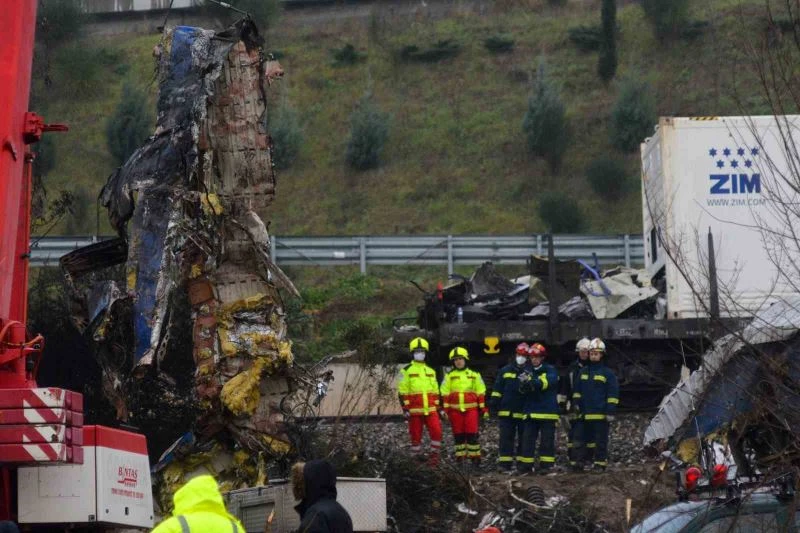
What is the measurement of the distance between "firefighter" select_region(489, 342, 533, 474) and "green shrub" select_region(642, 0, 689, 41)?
34024 millimetres

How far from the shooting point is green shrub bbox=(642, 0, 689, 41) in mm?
48156

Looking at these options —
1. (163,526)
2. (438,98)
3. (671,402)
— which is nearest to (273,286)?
(671,402)

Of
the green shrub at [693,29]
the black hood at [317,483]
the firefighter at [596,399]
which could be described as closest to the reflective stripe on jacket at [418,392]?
the firefighter at [596,399]

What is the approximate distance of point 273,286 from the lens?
489 inches

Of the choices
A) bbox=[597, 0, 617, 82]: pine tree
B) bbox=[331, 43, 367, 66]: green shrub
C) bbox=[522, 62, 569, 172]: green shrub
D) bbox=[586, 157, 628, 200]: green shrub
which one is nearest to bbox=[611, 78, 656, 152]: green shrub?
bbox=[522, 62, 569, 172]: green shrub

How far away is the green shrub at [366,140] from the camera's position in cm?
4356

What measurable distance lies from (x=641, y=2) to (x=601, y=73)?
3840 millimetres

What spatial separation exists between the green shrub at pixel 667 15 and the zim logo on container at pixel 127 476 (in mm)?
41509

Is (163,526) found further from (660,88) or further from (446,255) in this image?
(660,88)

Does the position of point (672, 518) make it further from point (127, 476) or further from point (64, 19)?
point (64, 19)

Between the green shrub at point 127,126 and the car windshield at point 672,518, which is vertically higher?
the green shrub at point 127,126

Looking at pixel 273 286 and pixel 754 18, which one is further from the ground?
pixel 754 18

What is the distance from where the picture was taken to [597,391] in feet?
52.0

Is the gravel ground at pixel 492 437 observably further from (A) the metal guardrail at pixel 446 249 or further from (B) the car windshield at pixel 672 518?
(A) the metal guardrail at pixel 446 249
